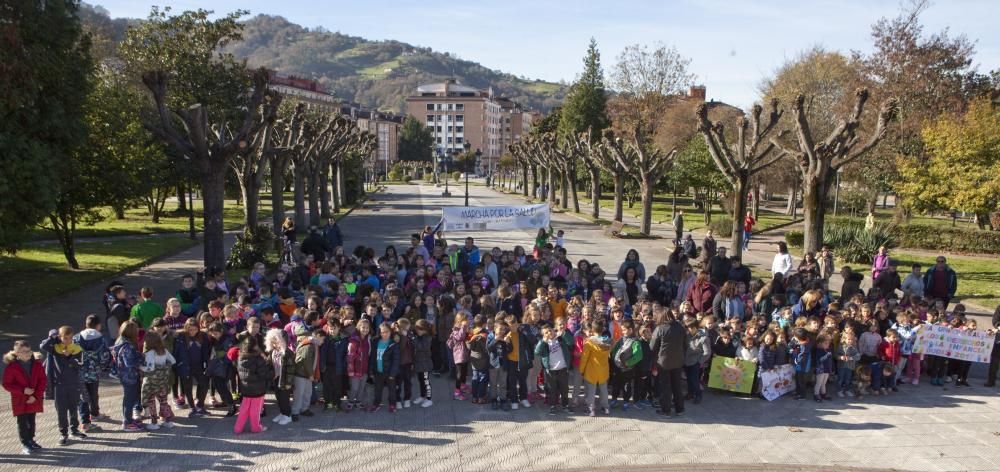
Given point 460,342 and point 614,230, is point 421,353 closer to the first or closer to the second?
point 460,342

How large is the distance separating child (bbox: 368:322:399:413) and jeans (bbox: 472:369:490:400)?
1097 millimetres

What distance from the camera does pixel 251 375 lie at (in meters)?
8.14

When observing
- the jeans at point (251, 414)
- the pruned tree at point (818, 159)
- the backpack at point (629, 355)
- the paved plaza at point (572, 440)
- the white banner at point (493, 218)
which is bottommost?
the paved plaza at point (572, 440)

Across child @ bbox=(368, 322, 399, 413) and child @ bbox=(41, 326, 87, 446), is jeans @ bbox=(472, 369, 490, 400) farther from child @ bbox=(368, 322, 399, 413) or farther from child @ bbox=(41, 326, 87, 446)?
child @ bbox=(41, 326, 87, 446)

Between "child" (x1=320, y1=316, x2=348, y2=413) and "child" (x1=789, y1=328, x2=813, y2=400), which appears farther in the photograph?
"child" (x1=789, y1=328, x2=813, y2=400)

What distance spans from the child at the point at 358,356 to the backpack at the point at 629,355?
341cm

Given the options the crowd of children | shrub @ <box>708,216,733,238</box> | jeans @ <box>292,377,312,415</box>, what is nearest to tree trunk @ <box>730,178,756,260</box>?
the crowd of children

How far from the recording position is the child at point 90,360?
8.23m

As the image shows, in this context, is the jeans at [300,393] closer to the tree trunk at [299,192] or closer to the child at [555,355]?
the child at [555,355]

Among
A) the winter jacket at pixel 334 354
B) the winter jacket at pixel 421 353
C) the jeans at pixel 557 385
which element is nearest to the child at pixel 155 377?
the winter jacket at pixel 334 354

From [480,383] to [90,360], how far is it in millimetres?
4932

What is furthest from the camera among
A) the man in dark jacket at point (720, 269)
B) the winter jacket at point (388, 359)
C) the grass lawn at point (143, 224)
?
the grass lawn at point (143, 224)

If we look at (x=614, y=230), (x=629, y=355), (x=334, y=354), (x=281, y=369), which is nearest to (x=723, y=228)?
(x=614, y=230)

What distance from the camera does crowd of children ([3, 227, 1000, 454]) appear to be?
8266mm
